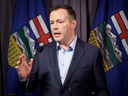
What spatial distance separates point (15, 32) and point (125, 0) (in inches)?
70.1

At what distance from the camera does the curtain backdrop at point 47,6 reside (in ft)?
6.47

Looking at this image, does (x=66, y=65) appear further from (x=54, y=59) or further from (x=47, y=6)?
(x=47, y=6)

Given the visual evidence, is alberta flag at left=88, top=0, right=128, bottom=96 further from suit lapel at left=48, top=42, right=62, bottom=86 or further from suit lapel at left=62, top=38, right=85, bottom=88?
suit lapel at left=48, top=42, right=62, bottom=86

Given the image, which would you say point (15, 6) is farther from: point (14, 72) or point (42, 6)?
point (14, 72)

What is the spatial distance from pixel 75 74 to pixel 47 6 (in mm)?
1382

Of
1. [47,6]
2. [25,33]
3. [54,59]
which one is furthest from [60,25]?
[47,6]

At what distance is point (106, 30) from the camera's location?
6.38 ft

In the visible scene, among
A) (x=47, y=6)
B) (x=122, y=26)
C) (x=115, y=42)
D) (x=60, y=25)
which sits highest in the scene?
(x=47, y=6)

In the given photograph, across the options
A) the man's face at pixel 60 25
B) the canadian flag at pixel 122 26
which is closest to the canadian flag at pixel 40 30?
the man's face at pixel 60 25

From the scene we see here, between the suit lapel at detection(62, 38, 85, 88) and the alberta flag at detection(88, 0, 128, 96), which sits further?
the alberta flag at detection(88, 0, 128, 96)

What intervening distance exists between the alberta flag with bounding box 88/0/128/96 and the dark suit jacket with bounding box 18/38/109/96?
0.63 m

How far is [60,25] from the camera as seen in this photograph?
1.27 metres

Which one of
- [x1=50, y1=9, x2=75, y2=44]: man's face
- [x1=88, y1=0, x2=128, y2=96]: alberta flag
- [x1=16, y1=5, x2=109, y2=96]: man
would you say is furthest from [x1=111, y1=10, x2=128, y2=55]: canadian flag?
[x1=50, y1=9, x2=75, y2=44]: man's face

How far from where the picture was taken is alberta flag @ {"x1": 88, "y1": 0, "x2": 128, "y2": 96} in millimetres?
1890
